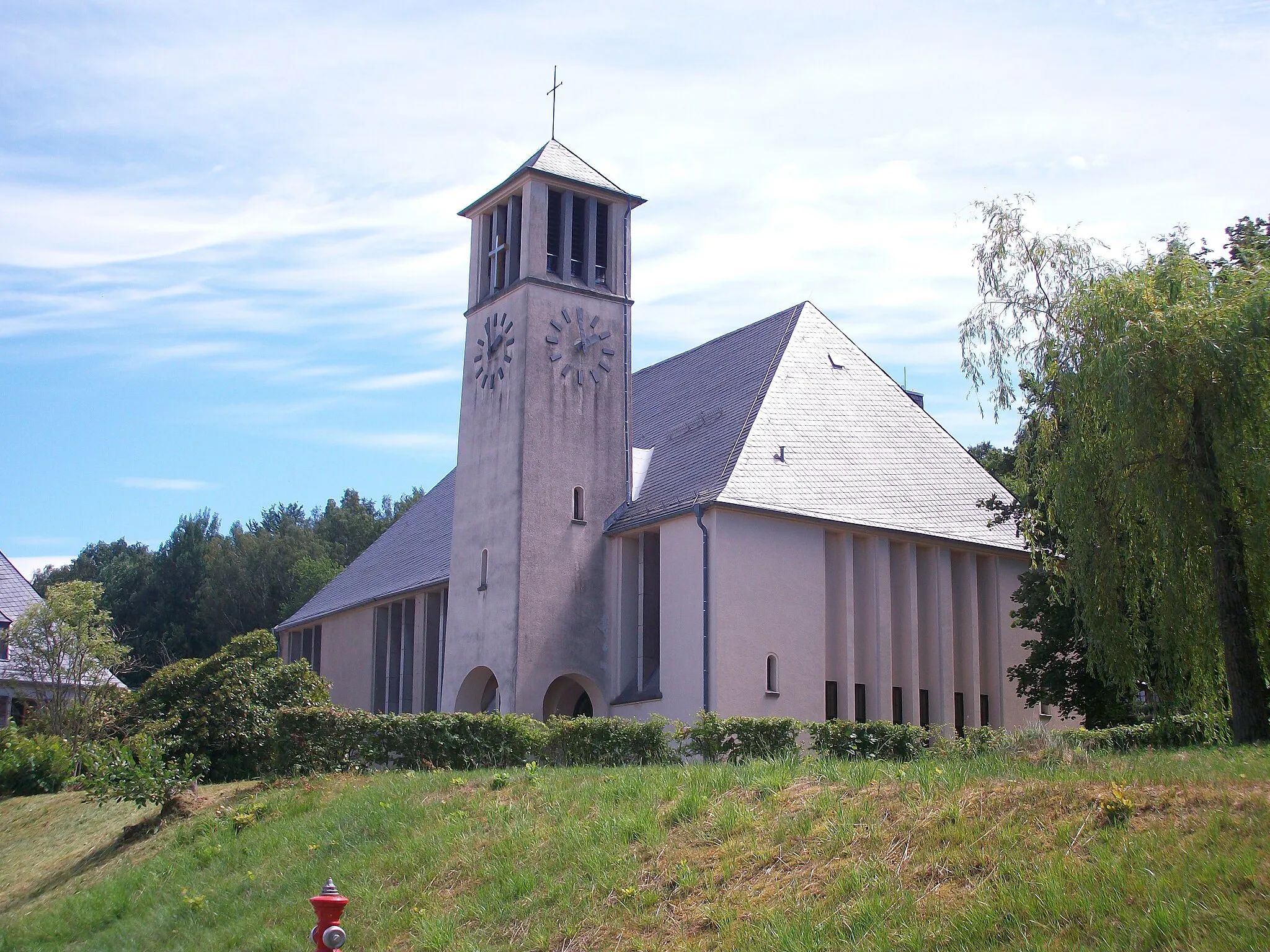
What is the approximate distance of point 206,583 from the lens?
71562 millimetres

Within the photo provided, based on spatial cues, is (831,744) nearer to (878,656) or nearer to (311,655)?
(878,656)

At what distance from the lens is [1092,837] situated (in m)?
9.74

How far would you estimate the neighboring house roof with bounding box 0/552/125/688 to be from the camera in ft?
123

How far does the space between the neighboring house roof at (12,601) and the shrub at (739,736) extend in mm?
22159

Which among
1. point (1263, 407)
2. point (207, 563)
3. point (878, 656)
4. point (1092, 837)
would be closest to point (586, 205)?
point (878, 656)

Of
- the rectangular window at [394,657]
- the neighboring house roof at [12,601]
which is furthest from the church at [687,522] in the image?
the neighboring house roof at [12,601]

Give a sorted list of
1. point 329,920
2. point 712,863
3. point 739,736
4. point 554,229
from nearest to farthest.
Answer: point 329,920 → point 712,863 → point 739,736 → point 554,229

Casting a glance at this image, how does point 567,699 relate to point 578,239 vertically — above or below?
below

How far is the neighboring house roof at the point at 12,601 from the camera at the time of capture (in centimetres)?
3738

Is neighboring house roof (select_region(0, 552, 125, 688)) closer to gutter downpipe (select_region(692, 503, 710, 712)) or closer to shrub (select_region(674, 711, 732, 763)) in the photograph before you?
gutter downpipe (select_region(692, 503, 710, 712))

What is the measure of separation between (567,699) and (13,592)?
21.0 metres

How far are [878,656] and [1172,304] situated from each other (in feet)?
43.9

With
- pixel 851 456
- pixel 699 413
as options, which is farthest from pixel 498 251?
pixel 851 456

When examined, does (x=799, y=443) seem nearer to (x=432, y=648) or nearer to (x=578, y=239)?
(x=578, y=239)
